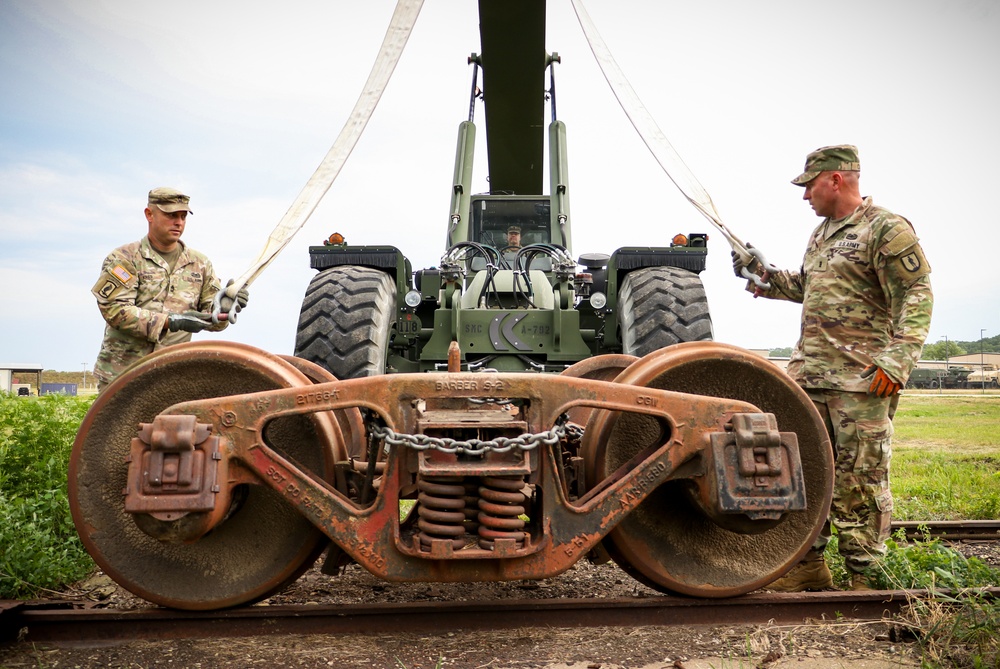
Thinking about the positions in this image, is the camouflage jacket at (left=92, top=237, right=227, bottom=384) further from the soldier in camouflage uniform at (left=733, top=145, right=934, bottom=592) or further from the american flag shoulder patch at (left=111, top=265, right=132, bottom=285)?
the soldier in camouflage uniform at (left=733, top=145, right=934, bottom=592)

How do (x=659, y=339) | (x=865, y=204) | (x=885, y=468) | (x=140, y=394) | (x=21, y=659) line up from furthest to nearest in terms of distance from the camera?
(x=659, y=339), (x=865, y=204), (x=885, y=468), (x=140, y=394), (x=21, y=659)

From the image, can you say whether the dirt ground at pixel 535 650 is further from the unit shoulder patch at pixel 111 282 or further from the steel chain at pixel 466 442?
the unit shoulder patch at pixel 111 282

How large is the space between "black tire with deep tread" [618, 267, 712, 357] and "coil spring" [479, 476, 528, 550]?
2.70 meters

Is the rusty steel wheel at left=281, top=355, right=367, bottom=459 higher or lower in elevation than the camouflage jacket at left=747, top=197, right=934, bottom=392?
lower

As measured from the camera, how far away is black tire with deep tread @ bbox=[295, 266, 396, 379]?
5.04 meters

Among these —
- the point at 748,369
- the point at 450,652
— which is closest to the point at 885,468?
the point at 748,369

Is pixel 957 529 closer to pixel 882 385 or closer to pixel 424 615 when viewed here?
pixel 882 385

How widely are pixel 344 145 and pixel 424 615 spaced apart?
8.58 feet

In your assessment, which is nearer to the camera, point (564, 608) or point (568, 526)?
point (568, 526)

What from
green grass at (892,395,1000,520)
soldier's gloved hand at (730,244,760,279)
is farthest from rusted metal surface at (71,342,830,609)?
green grass at (892,395,1000,520)

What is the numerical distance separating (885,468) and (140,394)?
3.21 metres

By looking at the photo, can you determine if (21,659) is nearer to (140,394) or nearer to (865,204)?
(140,394)

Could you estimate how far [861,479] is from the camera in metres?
3.52

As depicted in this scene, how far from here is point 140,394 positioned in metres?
2.81
